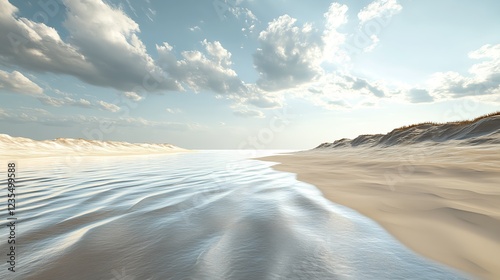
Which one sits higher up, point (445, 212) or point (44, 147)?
point (44, 147)

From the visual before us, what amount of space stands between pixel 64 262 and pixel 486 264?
8.15ft

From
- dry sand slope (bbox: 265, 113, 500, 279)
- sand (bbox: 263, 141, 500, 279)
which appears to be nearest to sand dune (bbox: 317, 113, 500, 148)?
dry sand slope (bbox: 265, 113, 500, 279)

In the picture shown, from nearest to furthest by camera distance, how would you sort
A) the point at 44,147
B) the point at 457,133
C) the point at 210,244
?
1. the point at 210,244
2. the point at 457,133
3. the point at 44,147

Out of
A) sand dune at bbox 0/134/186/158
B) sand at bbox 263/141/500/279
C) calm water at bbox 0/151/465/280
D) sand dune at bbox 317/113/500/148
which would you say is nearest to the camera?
calm water at bbox 0/151/465/280

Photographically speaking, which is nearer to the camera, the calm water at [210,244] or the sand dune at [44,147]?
the calm water at [210,244]

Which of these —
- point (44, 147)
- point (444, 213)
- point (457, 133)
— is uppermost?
Answer: point (44, 147)

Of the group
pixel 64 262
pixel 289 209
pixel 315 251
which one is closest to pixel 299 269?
pixel 315 251

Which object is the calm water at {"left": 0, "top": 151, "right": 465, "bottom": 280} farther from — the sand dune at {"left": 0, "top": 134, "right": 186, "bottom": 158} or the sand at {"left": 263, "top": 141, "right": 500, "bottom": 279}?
the sand dune at {"left": 0, "top": 134, "right": 186, "bottom": 158}

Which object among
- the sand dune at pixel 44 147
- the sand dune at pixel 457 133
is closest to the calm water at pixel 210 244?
the sand dune at pixel 457 133

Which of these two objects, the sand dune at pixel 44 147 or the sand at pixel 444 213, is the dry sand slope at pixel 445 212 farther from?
the sand dune at pixel 44 147

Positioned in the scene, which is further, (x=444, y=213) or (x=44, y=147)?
(x=44, y=147)

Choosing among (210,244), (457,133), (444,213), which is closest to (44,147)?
(210,244)

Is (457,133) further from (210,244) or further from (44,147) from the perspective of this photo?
(44,147)

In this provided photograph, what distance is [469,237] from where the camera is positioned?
5.07ft
